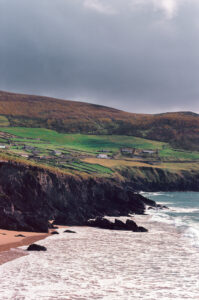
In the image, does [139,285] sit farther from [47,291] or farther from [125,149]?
[125,149]

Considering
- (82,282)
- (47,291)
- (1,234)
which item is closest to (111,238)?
(1,234)

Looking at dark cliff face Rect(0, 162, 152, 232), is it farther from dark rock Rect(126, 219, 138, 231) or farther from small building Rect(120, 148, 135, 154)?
small building Rect(120, 148, 135, 154)

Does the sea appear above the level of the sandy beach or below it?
above

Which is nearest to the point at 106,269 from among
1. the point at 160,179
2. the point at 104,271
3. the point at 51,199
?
the point at 104,271

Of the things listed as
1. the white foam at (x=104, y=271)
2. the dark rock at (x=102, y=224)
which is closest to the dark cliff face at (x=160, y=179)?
the dark rock at (x=102, y=224)

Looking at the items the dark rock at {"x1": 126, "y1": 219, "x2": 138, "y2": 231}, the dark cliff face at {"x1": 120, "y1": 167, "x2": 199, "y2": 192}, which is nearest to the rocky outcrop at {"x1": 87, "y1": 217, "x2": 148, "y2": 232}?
the dark rock at {"x1": 126, "y1": 219, "x2": 138, "y2": 231}

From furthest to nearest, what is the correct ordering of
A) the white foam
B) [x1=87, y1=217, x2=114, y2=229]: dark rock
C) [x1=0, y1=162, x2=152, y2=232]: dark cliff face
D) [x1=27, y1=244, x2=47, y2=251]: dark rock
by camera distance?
[x1=87, y1=217, x2=114, y2=229]: dark rock
[x1=0, y1=162, x2=152, y2=232]: dark cliff face
[x1=27, y1=244, x2=47, y2=251]: dark rock
the white foam

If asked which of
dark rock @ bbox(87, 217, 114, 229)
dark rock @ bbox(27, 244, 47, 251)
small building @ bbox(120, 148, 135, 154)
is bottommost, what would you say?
dark rock @ bbox(87, 217, 114, 229)
